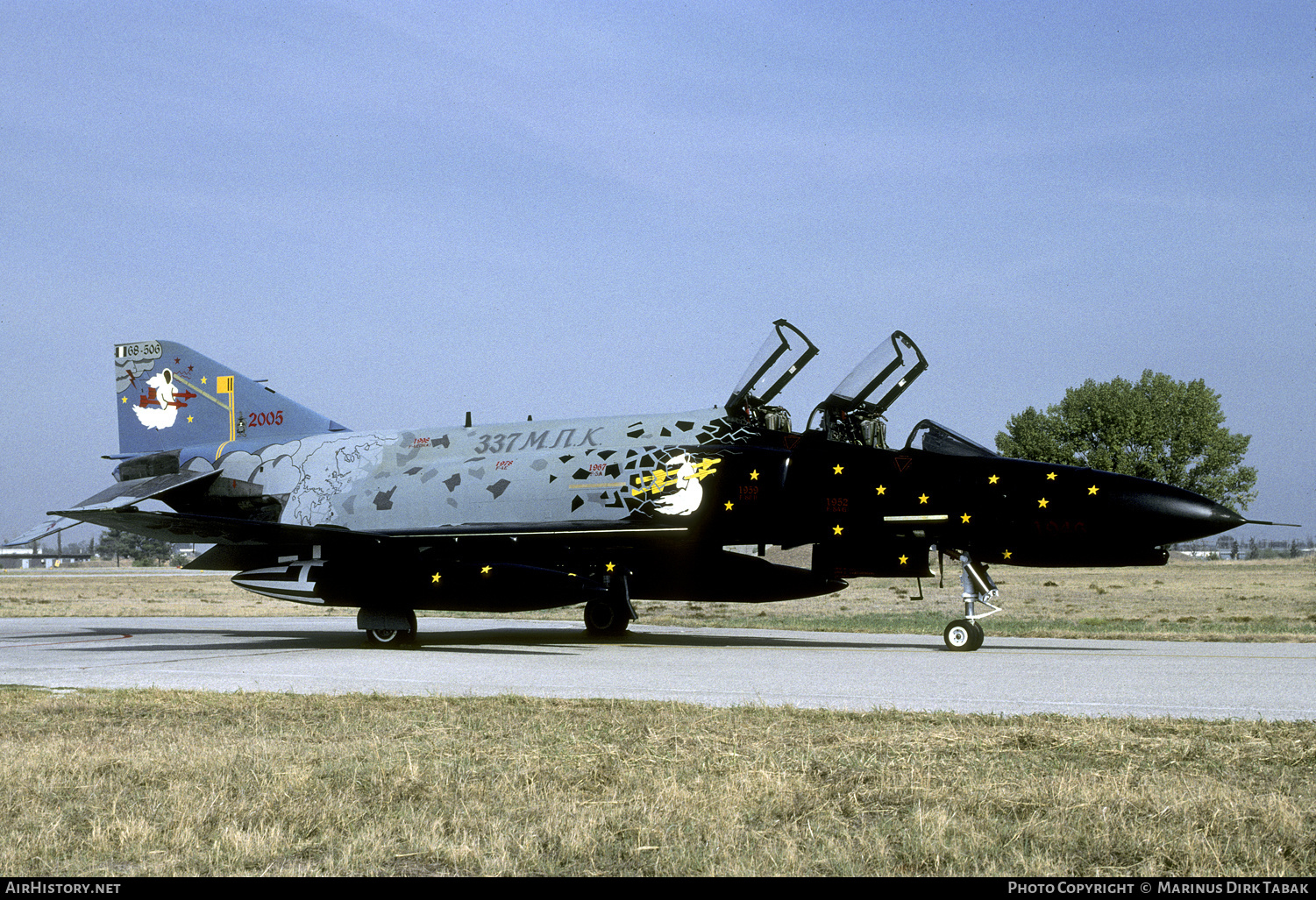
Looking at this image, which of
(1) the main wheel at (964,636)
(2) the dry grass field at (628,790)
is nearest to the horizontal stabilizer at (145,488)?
(2) the dry grass field at (628,790)

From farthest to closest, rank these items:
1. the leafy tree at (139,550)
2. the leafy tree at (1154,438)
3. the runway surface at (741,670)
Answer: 1. the leafy tree at (139,550)
2. the leafy tree at (1154,438)
3. the runway surface at (741,670)

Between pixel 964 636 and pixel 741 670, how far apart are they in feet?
12.9

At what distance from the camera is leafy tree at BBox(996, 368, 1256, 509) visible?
6091 centimetres

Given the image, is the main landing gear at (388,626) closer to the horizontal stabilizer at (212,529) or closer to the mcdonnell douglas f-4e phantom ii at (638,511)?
the mcdonnell douglas f-4e phantom ii at (638,511)

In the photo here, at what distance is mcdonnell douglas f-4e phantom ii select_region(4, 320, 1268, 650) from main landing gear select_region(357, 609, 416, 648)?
0.03 metres

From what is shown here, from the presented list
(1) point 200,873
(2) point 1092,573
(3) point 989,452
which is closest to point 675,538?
(3) point 989,452

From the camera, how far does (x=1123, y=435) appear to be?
201 ft

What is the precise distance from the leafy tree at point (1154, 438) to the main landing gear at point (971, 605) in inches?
1906

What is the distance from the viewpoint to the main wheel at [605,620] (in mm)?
18703

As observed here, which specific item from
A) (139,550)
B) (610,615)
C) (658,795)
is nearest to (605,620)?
(610,615)

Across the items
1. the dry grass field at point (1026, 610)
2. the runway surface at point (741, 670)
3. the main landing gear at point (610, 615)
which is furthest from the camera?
the dry grass field at point (1026, 610)

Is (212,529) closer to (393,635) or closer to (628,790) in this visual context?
(393,635)
